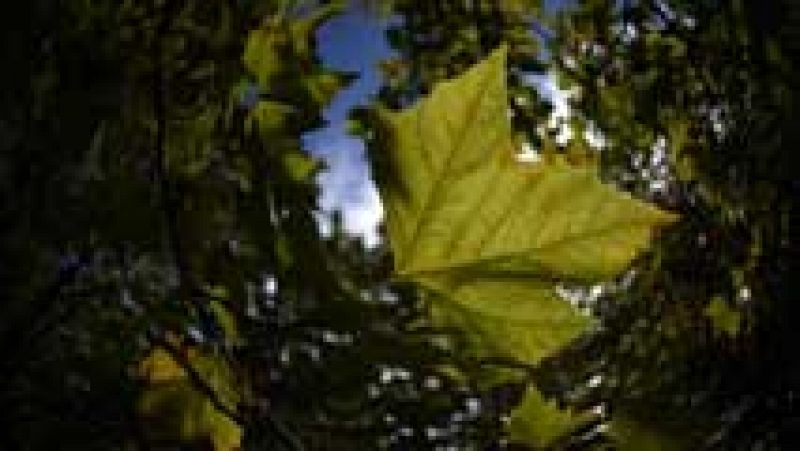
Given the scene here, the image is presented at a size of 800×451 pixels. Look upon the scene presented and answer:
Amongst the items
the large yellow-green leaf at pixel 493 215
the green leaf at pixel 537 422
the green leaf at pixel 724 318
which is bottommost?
the green leaf at pixel 724 318

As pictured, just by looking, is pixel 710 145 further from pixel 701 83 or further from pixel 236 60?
pixel 236 60

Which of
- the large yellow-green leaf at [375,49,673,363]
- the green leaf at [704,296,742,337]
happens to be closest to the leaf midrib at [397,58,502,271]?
the large yellow-green leaf at [375,49,673,363]

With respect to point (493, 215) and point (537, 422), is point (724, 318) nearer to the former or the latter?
point (537, 422)

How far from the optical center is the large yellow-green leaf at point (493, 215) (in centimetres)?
63

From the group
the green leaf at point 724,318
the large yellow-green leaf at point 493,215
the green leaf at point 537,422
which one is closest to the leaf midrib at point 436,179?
the large yellow-green leaf at point 493,215

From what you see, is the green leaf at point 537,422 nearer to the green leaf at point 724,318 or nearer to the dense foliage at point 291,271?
the dense foliage at point 291,271

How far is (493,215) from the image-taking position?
64 centimetres

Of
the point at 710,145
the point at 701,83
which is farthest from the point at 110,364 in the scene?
the point at 701,83

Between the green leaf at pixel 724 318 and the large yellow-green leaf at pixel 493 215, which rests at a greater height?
the large yellow-green leaf at pixel 493 215

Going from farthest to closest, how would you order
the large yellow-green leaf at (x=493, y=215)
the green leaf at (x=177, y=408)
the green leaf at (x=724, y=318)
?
1. the green leaf at (x=724, y=318)
2. the green leaf at (x=177, y=408)
3. the large yellow-green leaf at (x=493, y=215)

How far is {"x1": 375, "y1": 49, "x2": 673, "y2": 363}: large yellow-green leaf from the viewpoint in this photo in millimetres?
633

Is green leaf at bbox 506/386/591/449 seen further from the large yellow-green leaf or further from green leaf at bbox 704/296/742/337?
green leaf at bbox 704/296/742/337

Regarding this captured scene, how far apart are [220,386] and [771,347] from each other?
2198 mm

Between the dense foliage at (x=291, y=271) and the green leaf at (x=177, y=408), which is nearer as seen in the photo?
the dense foliage at (x=291, y=271)
